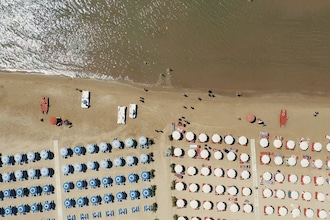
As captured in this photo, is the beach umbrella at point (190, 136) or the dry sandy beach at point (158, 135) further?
the dry sandy beach at point (158, 135)

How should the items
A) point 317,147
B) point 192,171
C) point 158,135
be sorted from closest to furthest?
point 317,147 → point 192,171 → point 158,135

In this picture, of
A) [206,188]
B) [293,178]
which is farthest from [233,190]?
[293,178]

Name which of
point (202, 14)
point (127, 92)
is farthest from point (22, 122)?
point (202, 14)

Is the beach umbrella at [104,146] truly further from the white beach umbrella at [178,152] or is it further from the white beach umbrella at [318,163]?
the white beach umbrella at [318,163]

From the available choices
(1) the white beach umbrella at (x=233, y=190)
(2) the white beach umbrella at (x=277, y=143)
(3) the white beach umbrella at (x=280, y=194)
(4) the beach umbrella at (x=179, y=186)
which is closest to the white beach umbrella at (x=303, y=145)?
(2) the white beach umbrella at (x=277, y=143)

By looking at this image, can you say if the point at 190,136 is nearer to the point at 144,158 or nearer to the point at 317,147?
the point at 144,158

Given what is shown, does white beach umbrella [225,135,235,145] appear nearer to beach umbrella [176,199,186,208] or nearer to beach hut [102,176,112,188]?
beach umbrella [176,199,186,208]
